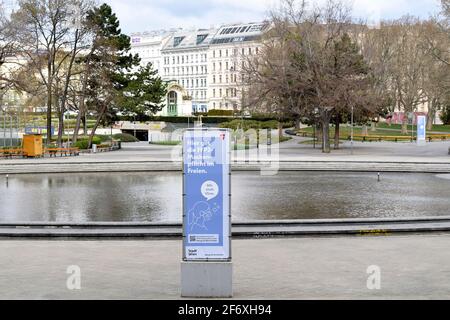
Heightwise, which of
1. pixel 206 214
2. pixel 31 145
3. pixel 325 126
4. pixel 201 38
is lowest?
pixel 31 145

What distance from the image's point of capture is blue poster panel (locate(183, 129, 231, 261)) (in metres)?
9.16

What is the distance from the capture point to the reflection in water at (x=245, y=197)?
19234mm

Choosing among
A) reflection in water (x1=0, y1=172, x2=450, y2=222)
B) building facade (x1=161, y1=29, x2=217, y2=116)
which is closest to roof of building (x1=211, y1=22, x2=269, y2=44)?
building facade (x1=161, y1=29, x2=217, y2=116)

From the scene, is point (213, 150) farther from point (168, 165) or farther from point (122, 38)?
point (122, 38)

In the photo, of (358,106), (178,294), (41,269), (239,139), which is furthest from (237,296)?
(239,139)

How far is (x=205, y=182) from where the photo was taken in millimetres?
9180

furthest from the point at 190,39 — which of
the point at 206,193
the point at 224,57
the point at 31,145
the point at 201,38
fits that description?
the point at 206,193

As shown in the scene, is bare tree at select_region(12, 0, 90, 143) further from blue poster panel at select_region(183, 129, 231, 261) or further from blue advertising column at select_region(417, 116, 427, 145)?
blue poster panel at select_region(183, 129, 231, 261)

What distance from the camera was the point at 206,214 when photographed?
9211mm

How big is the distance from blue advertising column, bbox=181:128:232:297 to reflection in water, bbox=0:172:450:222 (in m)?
8.47

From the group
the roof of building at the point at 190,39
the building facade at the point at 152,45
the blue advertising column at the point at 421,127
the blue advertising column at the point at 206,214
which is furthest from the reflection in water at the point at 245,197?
the building facade at the point at 152,45

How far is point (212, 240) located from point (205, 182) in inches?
30.2

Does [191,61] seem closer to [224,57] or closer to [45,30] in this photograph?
[224,57]

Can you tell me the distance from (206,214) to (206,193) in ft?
0.90
